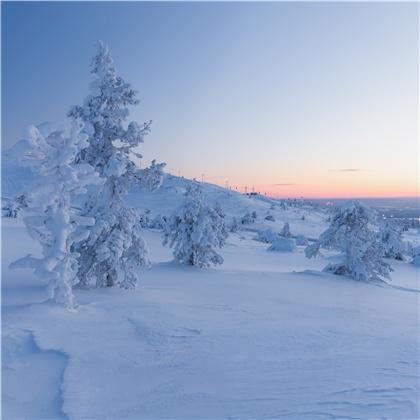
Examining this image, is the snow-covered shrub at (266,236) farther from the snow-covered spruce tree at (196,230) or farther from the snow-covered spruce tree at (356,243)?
the snow-covered spruce tree at (356,243)

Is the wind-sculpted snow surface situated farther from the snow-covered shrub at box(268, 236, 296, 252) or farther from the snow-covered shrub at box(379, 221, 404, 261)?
the snow-covered shrub at box(268, 236, 296, 252)

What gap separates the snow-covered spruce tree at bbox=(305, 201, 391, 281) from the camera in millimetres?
19984

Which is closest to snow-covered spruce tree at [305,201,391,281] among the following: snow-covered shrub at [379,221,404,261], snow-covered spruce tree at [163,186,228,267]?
snow-covered spruce tree at [163,186,228,267]

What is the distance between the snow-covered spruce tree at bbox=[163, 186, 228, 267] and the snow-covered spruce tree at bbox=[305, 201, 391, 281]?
19.3 feet

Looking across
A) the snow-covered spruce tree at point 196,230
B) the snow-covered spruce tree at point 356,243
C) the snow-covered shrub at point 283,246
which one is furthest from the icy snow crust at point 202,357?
the snow-covered shrub at point 283,246

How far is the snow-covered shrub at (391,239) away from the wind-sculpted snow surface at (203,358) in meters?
29.5

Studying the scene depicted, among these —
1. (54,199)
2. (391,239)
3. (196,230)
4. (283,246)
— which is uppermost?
(54,199)

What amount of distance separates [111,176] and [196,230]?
9350mm

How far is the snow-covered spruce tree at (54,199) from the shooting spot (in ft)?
28.6

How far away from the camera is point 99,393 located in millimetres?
5762

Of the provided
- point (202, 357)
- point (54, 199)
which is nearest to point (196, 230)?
point (54, 199)

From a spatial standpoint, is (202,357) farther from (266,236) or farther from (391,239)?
(266,236)

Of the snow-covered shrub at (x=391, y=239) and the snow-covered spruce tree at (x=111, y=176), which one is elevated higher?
the snow-covered spruce tree at (x=111, y=176)

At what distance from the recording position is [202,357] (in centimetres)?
684
